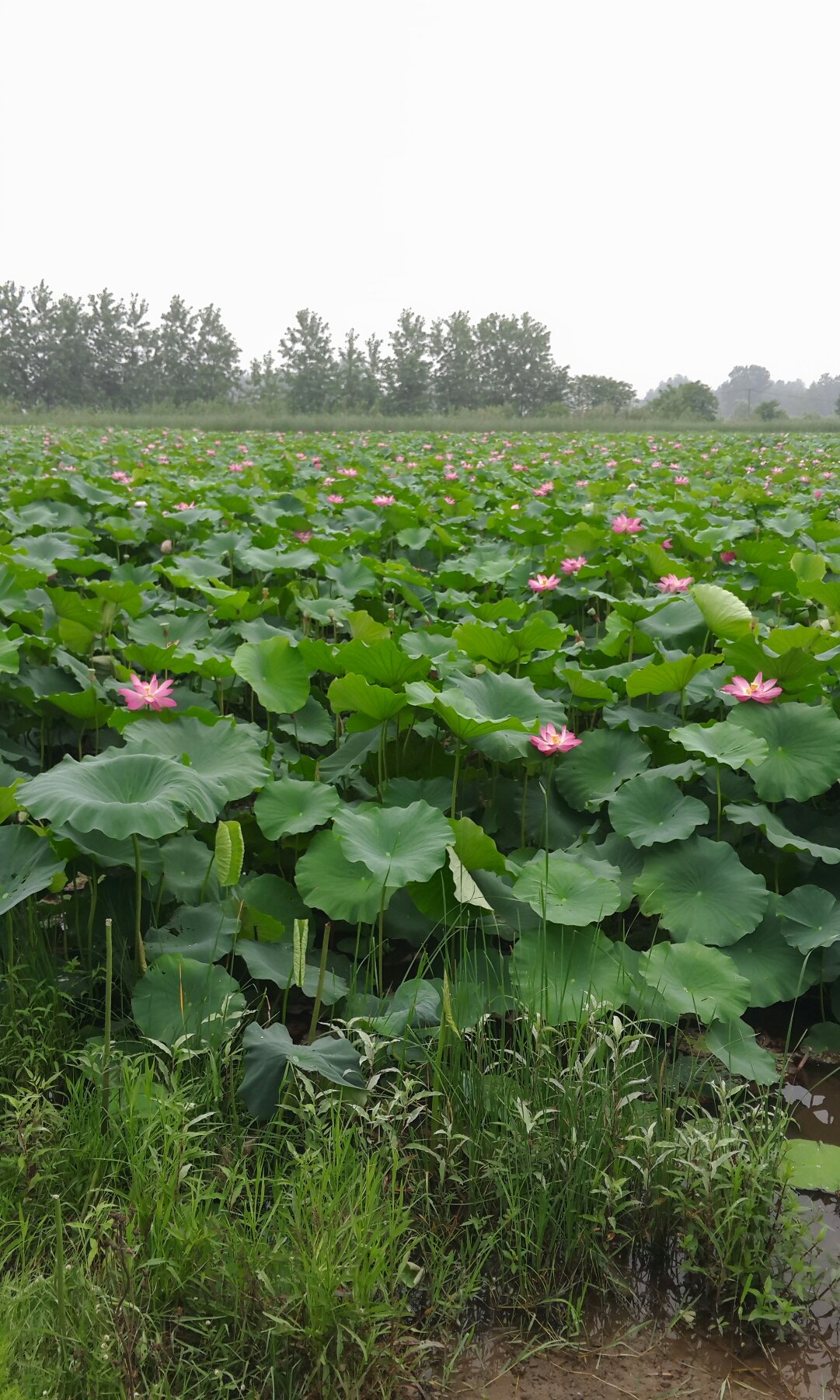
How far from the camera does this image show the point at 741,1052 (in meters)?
1.57

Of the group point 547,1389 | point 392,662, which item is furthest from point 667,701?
point 547,1389

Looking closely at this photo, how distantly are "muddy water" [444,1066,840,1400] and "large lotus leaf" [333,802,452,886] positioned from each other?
672 mm

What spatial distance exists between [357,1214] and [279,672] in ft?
4.27

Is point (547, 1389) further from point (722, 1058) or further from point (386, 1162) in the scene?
point (722, 1058)

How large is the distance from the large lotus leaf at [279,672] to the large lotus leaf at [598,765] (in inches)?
26.0

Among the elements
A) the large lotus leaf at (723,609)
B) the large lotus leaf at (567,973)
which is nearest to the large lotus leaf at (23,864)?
the large lotus leaf at (567,973)

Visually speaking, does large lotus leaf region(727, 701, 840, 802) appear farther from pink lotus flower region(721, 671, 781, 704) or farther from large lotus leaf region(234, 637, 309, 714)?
large lotus leaf region(234, 637, 309, 714)

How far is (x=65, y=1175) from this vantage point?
4.38 ft

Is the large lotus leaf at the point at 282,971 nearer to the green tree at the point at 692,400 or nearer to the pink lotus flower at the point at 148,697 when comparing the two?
the pink lotus flower at the point at 148,697

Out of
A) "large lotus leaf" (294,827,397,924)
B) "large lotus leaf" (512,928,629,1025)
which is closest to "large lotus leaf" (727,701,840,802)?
"large lotus leaf" (512,928,629,1025)

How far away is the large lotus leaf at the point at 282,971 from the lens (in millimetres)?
1608

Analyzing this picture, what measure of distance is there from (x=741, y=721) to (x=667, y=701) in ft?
1.51

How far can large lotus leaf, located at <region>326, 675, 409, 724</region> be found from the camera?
1.99m

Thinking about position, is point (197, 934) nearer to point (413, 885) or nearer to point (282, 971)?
point (282, 971)
